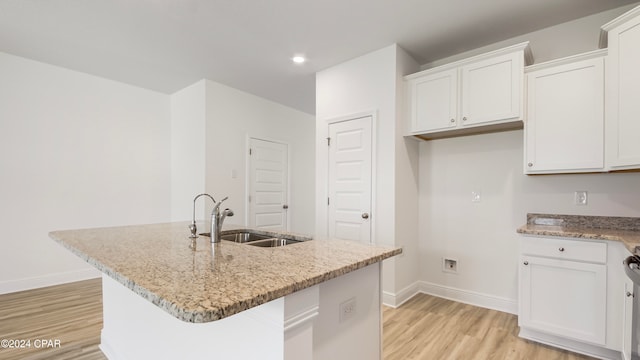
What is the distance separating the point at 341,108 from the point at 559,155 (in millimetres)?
2068

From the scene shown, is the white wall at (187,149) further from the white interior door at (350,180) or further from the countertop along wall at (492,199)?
the countertop along wall at (492,199)

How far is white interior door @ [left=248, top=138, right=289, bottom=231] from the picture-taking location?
184 inches

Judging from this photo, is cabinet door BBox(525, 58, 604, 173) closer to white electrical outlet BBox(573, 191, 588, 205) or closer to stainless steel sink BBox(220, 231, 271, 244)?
white electrical outlet BBox(573, 191, 588, 205)

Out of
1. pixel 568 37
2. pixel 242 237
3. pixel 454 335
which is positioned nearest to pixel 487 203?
pixel 454 335

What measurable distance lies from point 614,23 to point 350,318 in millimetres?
2615

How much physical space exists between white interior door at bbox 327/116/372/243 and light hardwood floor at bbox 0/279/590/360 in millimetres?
902

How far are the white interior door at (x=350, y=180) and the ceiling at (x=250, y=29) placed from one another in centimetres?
83

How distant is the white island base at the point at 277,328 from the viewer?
964mm

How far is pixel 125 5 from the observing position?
2.41 metres

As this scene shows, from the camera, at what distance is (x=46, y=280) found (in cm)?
351

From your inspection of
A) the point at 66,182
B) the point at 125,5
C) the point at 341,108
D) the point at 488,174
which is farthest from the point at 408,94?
the point at 66,182

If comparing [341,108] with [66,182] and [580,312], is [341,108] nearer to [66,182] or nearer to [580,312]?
[580,312]

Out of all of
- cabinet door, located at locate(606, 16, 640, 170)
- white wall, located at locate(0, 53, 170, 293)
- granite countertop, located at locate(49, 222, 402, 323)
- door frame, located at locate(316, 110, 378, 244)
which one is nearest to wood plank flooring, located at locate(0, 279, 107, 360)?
white wall, located at locate(0, 53, 170, 293)

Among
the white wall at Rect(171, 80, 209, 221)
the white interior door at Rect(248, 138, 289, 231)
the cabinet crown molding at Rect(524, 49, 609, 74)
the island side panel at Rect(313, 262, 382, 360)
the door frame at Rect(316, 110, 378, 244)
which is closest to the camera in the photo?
the island side panel at Rect(313, 262, 382, 360)
